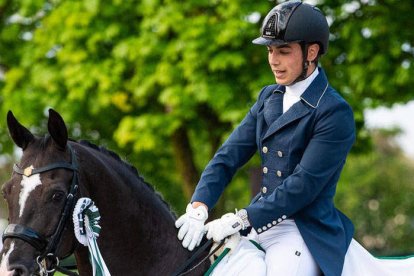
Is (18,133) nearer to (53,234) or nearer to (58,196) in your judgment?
(58,196)

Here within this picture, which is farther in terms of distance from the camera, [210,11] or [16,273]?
[210,11]

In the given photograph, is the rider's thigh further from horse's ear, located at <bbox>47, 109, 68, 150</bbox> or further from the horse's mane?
horse's ear, located at <bbox>47, 109, 68, 150</bbox>

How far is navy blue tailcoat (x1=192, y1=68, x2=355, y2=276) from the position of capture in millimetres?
4289

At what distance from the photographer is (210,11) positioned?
14203 millimetres

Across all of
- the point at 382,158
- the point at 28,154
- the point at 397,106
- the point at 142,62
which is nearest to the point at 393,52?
A: the point at 397,106

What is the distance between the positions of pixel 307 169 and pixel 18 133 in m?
1.60

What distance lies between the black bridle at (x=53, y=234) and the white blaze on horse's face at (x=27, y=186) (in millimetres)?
24

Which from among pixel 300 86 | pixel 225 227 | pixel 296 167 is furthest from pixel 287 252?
pixel 300 86

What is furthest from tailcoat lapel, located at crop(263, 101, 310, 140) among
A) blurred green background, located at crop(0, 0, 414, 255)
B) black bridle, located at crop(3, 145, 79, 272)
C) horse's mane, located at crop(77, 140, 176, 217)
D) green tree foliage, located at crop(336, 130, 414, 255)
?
green tree foliage, located at crop(336, 130, 414, 255)

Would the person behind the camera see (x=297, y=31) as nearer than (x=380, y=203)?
Yes

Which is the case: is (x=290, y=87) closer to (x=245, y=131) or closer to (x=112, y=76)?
(x=245, y=131)

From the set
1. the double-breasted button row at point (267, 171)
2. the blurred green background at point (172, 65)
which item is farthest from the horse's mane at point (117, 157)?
the blurred green background at point (172, 65)

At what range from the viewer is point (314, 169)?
4262mm

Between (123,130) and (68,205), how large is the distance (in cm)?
1059
